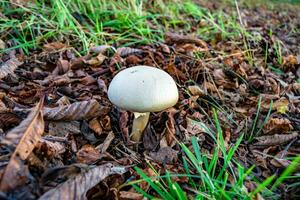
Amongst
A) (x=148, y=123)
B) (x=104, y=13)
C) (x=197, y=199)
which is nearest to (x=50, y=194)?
(x=197, y=199)

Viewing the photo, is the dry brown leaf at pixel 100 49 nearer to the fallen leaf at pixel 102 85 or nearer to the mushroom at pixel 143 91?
the fallen leaf at pixel 102 85

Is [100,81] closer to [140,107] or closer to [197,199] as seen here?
[140,107]

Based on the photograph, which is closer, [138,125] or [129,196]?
[129,196]

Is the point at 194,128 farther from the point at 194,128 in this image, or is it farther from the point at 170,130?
the point at 170,130

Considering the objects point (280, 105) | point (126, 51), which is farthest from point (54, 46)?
point (280, 105)

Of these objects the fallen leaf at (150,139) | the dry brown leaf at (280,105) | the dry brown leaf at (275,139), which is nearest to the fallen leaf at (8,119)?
the fallen leaf at (150,139)

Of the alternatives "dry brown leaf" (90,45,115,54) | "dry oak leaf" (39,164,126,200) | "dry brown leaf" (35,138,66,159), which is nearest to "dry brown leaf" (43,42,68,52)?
"dry brown leaf" (90,45,115,54)

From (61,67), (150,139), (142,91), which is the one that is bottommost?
(150,139)
